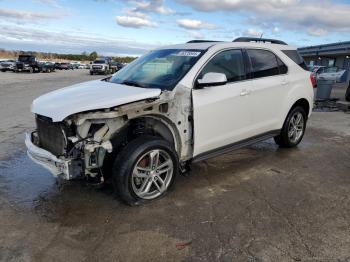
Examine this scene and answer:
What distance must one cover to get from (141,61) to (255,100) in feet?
5.96

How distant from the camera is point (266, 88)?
227 inches

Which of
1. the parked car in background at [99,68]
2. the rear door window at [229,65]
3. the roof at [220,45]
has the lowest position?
the parked car in background at [99,68]

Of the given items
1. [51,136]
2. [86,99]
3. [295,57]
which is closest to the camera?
[86,99]

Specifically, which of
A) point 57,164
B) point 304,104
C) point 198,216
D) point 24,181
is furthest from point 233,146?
point 24,181

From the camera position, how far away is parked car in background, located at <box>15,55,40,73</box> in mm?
40031

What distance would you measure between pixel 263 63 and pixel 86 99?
2.98 meters

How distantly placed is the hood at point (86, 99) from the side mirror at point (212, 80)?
611 millimetres

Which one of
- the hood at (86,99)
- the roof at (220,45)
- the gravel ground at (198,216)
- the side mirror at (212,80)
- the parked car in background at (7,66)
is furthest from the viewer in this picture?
the parked car in background at (7,66)

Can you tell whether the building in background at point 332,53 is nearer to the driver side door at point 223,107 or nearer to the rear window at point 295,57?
the rear window at point 295,57

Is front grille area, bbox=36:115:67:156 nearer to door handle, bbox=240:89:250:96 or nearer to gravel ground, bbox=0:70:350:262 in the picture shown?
gravel ground, bbox=0:70:350:262

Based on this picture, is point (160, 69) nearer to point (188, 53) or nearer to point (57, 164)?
point (188, 53)

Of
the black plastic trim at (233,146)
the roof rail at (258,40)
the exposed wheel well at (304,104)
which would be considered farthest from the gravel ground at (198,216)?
the roof rail at (258,40)

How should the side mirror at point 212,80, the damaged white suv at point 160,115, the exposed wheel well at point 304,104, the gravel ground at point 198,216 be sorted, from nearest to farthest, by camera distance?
the gravel ground at point 198,216 → the damaged white suv at point 160,115 → the side mirror at point 212,80 → the exposed wheel well at point 304,104

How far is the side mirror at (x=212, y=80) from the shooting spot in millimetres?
4609
